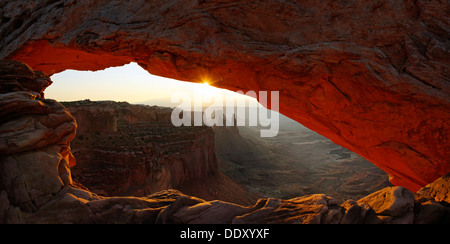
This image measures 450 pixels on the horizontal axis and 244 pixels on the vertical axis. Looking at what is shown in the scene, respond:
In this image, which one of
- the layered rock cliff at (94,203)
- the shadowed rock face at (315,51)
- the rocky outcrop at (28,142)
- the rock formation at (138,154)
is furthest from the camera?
the rock formation at (138,154)

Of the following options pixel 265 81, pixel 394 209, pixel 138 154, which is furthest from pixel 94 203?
pixel 138 154

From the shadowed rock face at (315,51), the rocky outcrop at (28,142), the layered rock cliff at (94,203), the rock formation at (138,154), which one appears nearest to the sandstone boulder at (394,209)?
the layered rock cliff at (94,203)

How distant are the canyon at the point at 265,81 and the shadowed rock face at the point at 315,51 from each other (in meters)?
0.04

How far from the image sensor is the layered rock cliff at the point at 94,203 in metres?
5.15

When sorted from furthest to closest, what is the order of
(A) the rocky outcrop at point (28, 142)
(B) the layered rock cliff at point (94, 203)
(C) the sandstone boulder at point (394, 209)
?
(A) the rocky outcrop at point (28, 142)
(B) the layered rock cliff at point (94, 203)
(C) the sandstone boulder at point (394, 209)

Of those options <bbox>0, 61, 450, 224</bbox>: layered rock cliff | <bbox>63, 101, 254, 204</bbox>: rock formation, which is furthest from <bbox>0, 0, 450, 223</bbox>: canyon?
<bbox>63, 101, 254, 204</bbox>: rock formation

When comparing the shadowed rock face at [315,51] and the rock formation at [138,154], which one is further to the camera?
the rock formation at [138,154]

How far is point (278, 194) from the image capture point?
108 ft

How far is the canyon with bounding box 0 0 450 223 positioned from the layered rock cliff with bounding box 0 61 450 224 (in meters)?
0.03

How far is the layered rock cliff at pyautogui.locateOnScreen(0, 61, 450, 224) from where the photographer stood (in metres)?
5.15

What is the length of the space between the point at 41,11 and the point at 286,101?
10.5 m

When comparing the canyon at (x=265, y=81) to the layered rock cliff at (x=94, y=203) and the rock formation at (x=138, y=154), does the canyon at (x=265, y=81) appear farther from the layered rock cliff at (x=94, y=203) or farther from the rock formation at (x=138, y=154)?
the rock formation at (x=138, y=154)

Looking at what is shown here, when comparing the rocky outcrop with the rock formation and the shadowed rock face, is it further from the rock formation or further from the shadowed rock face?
the rock formation
